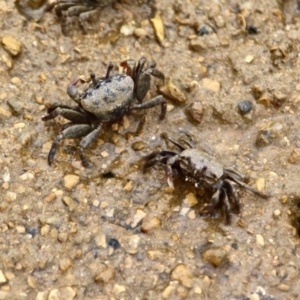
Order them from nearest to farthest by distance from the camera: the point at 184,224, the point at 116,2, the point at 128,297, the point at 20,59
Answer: the point at 128,297 < the point at 184,224 < the point at 20,59 < the point at 116,2

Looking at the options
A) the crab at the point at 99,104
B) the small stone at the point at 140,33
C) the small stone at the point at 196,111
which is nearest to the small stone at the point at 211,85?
the small stone at the point at 196,111

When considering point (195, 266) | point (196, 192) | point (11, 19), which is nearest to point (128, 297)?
point (195, 266)

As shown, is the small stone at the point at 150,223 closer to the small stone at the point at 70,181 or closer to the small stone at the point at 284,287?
the small stone at the point at 70,181

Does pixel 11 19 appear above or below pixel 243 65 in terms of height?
above

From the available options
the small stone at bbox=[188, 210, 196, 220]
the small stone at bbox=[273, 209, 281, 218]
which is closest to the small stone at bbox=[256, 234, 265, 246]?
the small stone at bbox=[273, 209, 281, 218]

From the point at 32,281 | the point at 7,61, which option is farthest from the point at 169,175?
the point at 7,61

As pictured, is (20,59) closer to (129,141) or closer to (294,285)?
(129,141)
